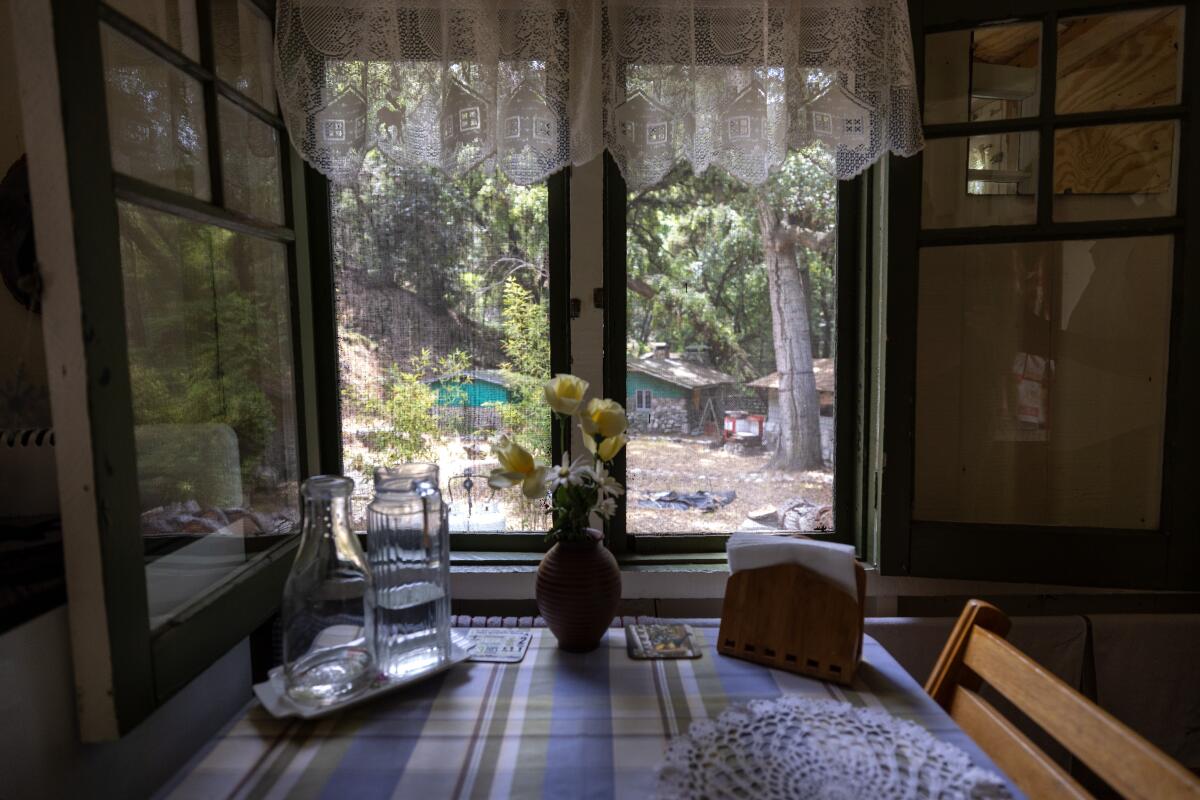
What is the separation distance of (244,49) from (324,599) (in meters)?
1.05

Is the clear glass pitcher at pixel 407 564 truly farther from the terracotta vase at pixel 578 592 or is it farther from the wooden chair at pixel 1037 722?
the wooden chair at pixel 1037 722

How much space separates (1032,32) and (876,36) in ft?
1.28

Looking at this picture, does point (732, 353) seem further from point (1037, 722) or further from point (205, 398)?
point (205, 398)

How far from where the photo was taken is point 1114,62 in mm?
1385

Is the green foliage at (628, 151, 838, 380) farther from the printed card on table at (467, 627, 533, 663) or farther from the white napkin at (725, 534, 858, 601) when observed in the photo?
the printed card on table at (467, 627, 533, 663)

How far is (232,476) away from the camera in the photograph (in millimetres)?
1240

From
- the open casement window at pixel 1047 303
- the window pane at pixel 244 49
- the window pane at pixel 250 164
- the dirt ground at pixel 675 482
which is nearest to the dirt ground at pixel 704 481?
the dirt ground at pixel 675 482

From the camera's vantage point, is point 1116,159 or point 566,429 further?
point 566,429

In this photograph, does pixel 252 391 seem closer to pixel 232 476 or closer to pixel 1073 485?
pixel 232 476

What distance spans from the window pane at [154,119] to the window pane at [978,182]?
1.44m

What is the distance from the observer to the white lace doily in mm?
715

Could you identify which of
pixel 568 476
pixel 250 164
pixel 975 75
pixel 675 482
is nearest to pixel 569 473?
pixel 568 476

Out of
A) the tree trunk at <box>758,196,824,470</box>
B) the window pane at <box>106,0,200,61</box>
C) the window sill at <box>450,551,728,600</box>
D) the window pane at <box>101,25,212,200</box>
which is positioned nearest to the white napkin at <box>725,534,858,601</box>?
the window sill at <box>450,551,728,600</box>

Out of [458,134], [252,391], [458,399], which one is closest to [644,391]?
[458,399]
